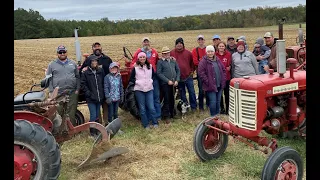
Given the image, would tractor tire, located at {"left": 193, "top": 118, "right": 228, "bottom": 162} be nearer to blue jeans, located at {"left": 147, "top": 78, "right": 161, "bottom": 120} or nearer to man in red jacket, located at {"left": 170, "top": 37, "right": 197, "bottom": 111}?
blue jeans, located at {"left": 147, "top": 78, "right": 161, "bottom": 120}

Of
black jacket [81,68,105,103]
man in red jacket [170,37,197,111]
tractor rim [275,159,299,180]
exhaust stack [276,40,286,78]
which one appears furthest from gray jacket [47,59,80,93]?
tractor rim [275,159,299,180]

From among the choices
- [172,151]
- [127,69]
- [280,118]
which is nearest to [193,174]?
[172,151]

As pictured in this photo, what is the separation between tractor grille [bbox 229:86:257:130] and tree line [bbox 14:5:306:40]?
3095 centimetres

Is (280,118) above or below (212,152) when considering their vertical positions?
above

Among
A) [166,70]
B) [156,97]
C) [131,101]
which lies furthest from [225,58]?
[131,101]

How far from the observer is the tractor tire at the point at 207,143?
4641 millimetres

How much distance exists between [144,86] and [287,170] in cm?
309

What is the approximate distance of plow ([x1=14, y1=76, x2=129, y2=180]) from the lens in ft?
11.7

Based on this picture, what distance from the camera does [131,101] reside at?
669 centimetres

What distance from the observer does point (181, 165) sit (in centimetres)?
470

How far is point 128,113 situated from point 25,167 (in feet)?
13.2

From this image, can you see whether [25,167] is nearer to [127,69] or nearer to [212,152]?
[212,152]

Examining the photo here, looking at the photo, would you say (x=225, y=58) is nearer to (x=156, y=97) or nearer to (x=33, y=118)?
(x=156, y=97)
